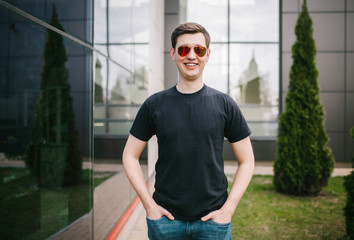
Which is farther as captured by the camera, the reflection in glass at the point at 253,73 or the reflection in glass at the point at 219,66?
the reflection in glass at the point at 219,66

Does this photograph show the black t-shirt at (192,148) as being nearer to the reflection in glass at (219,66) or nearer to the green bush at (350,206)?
the green bush at (350,206)

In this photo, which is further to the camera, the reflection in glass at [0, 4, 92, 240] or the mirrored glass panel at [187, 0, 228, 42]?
the mirrored glass panel at [187, 0, 228, 42]

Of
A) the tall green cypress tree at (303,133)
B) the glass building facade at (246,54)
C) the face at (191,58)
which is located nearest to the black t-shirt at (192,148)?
the face at (191,58)

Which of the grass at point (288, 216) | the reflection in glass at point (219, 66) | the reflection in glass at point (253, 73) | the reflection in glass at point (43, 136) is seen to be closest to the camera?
the reflection in glass at point (43, 136)

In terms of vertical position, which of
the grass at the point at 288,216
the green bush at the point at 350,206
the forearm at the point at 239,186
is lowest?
the grass at the point at 288,216

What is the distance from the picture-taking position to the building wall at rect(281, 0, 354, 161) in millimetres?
10570

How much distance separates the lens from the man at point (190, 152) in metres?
1.66

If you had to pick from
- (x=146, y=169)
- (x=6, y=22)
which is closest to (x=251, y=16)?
(x=146, y=169)

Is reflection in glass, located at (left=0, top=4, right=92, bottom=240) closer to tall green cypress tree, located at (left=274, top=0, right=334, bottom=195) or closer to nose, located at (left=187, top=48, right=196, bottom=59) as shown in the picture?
nose, located at (left=187, top=48, right=196, bottom=59)

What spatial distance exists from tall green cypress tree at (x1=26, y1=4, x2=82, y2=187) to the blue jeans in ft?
4.00

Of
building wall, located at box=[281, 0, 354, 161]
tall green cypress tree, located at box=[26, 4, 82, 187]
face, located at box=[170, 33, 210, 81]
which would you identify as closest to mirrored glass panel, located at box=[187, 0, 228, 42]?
building wall, located at box=[281, 0, 354, 161]

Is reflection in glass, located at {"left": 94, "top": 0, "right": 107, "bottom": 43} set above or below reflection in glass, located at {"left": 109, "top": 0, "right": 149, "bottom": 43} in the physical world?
below

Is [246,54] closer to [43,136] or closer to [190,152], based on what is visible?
[43,136]

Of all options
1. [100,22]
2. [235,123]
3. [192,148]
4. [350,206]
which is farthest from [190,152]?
[350,206]
